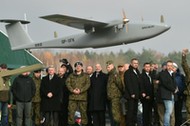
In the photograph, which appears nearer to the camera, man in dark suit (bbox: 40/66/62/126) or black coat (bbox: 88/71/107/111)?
black coat (bbox: 88/71/107/111)

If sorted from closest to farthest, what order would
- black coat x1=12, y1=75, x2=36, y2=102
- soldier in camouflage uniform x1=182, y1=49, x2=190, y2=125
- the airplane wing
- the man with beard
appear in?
soldier in camouflage uniform x1=182, y1=49, x2=190, y2=125 < black coat x1=12, y1=75, x2=36, y2=102 < the man with beard < the airplane wing

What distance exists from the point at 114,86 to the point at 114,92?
6.0 inches

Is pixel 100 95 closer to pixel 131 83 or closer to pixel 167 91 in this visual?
pixel 131 83

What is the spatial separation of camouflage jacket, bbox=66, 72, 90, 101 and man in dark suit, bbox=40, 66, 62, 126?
416 mm

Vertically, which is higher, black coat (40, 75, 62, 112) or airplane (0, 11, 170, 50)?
airplane (0, 11, 170, 50)

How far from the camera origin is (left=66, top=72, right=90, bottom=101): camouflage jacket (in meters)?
11.0

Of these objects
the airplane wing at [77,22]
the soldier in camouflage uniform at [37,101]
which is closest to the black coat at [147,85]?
the soldier in camouflage uniform at [37,101]

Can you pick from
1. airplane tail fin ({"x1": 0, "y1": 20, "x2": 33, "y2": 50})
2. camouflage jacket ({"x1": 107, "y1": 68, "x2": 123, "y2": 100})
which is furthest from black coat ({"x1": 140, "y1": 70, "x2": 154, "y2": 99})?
airplane tail fin ({"x1": 0, "y1": 20, "x2": 33, "y2": 50})

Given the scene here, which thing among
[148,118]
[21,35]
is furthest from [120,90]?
[21,35]

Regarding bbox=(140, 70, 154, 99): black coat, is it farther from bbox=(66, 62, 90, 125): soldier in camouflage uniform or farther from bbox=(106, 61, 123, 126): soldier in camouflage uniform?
bbox=(66, 62, 90, 125): soldier in camouflage uniform

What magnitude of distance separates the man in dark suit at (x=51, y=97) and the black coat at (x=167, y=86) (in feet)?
8.58

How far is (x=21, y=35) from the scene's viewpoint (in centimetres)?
2962

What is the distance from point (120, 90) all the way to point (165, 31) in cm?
1184

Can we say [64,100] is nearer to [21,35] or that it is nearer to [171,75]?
[171,75]
